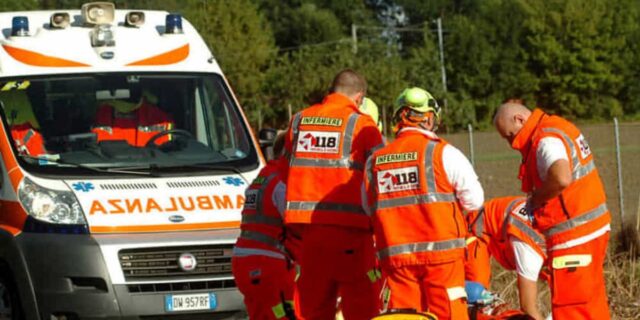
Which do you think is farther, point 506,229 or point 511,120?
point 506,229

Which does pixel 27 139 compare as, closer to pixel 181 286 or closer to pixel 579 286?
pixel 181 286

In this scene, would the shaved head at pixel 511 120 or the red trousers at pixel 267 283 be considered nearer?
the red trousers at pixel 267 283

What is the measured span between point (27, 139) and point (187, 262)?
1668 millimetres

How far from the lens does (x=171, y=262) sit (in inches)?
354

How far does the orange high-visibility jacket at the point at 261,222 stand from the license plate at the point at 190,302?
1597 millimetres

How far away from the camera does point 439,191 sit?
→ 6832 mm

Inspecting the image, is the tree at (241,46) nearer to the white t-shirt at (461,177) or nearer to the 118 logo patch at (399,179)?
the 118 logo patch at (399,179)

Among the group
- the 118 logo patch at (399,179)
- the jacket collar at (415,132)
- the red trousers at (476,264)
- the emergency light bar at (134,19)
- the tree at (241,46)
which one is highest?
the emergency light bar at (134,19)

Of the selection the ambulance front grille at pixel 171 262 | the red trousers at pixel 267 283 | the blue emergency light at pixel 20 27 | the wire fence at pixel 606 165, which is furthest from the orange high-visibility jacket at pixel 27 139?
the wire fence at pixel 606 165

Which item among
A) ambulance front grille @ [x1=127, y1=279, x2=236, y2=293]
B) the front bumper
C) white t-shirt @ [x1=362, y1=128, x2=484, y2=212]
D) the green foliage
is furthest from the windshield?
the green foliage

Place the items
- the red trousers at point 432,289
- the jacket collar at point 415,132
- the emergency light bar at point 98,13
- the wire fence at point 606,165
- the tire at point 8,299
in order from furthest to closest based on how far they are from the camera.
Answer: the wire fence at point 606,165 → the emergency light bar at point 98,13 → the tire at point 8,299 → the jacket collar at point 415,132 → the red trousers at point 432,289

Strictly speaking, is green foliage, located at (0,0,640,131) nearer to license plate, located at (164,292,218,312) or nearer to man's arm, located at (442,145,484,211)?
license plate, located at (164,292,218,312)

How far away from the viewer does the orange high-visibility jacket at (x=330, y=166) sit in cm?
739

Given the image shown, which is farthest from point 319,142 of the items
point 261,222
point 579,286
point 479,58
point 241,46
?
point 479,58
